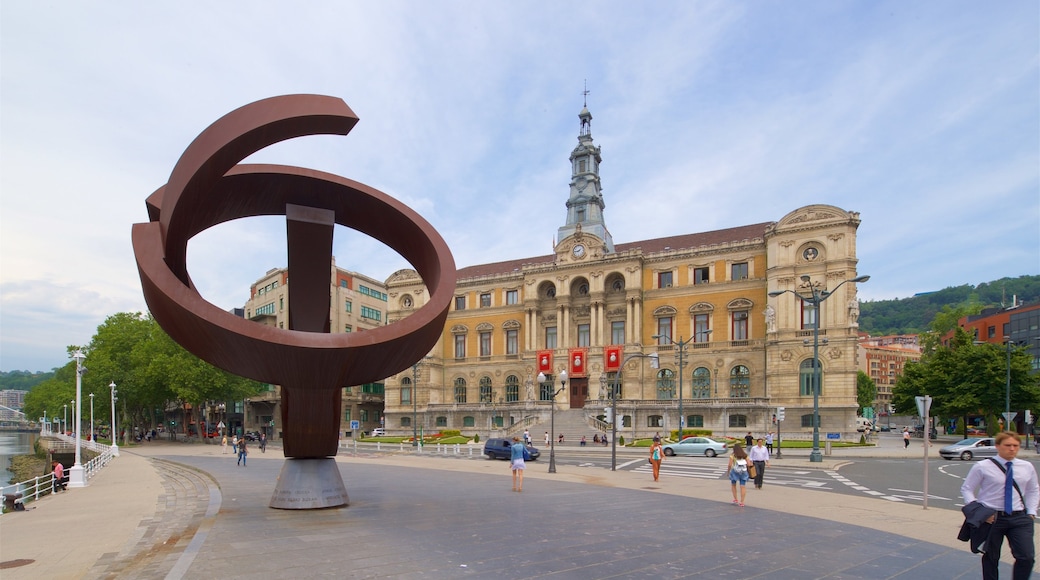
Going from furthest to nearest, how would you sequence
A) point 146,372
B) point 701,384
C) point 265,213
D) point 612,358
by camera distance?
point 612,358
point 701,384
point 146,372
point 265,213

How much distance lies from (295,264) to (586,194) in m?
65.5

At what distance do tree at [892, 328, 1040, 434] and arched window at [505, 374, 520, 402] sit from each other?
1461 inches

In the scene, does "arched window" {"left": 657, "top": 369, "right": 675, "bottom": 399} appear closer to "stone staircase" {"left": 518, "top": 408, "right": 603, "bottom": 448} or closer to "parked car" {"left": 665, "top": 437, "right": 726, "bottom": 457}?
"stone staircase" {"left": 518, "top": 408, "right": 603, "bottom": 448}

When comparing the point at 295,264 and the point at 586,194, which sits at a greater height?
the point at 586,194

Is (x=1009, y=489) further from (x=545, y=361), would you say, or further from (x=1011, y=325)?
(x=1011, y=325)

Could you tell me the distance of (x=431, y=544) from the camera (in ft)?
35.1

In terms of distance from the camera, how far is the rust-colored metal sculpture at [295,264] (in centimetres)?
1198

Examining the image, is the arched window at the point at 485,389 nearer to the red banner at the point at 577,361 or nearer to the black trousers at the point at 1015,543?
the red banner at the point at 577,361

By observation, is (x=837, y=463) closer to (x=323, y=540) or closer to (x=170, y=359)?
(x=323, y=540)

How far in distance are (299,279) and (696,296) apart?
51106mm

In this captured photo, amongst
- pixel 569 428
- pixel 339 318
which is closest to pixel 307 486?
pixel 569 428

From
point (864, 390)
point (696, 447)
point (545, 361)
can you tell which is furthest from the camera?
point (864, 390)

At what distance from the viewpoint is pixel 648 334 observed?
63.0 metres

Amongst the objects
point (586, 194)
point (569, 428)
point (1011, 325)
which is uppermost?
point (586, 194)
